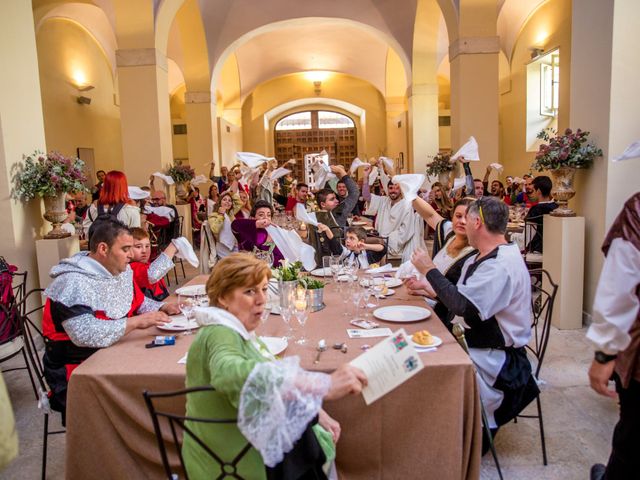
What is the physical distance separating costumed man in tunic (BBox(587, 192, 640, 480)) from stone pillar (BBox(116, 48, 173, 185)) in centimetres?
802

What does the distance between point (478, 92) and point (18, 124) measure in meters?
6.92

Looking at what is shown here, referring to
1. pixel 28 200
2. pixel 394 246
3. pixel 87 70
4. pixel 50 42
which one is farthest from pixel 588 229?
pixel 87 70

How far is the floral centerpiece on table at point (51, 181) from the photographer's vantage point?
495 cm

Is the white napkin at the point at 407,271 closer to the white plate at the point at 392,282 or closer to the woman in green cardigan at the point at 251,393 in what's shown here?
the white plate at the point at 392,282

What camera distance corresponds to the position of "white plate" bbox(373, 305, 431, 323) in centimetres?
284

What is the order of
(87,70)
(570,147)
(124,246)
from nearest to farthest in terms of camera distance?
1. (124,246)
2. (570,147)
3. (87,70)

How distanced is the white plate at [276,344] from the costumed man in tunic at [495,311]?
870mm

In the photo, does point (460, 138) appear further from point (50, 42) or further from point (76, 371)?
point (50, 42)

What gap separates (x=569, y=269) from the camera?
5117 mm

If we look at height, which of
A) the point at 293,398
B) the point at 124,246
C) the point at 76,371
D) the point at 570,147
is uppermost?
the point at 570,147

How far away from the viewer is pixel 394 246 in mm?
6027

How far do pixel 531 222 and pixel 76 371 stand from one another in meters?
5.51

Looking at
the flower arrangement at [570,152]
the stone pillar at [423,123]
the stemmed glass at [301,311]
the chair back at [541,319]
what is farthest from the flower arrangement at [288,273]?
the stone pillar at [423,123]

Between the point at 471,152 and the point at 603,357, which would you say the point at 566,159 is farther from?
the point at 603,357
